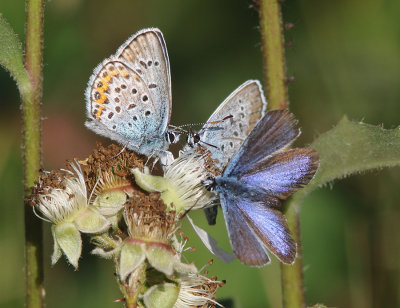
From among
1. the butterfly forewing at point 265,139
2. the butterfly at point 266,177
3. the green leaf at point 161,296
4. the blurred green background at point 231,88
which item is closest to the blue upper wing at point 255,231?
the butterfly at point 266,177

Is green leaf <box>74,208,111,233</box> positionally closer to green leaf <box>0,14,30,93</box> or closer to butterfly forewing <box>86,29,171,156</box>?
green leaf <box>0,14,30,93</box>

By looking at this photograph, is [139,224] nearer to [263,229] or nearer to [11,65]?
[263,229]

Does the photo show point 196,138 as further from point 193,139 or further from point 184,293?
point 184,293

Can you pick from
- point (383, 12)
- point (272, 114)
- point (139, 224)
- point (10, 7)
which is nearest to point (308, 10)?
point (383, 12)

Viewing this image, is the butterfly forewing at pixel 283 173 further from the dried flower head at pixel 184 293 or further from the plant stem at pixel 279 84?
the dried flower head at pixel 184 293

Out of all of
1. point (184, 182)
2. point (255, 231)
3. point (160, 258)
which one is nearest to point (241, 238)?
point (255, 231)
